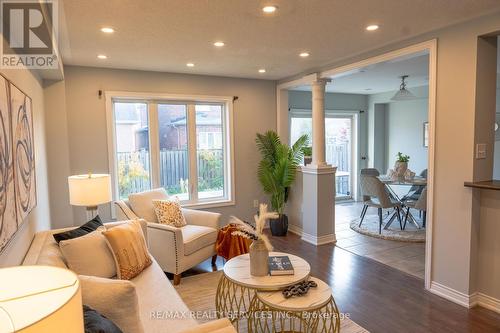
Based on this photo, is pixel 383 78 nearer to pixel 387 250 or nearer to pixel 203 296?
pixel 387 250

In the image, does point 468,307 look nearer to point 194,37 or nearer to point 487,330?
point 487,330

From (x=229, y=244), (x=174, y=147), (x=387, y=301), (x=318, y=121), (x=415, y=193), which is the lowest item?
(x=387, y=301)

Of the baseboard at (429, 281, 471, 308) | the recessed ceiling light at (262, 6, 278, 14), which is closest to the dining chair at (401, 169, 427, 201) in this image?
the baseboard at (429, 281, 471, 308)

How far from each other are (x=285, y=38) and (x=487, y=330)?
2893mm

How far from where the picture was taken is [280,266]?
92.4 inches

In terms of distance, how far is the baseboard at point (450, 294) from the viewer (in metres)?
2.81

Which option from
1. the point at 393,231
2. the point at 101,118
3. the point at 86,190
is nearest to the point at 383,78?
the point at 393,231

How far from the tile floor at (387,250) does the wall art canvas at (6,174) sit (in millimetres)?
3530

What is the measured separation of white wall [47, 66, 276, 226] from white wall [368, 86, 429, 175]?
3.34 m

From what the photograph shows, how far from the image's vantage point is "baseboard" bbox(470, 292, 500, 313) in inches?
107

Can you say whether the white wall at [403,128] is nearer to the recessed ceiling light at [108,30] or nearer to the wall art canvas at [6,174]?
Answer: the recessed ceiling light at [108,30]

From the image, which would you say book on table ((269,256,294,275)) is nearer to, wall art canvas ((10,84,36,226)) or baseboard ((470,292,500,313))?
wall art canvas ((10,84,36,226))

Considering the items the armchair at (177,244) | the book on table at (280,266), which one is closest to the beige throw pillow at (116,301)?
the book on table at (280,266)

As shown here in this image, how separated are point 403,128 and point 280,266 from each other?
5804 mm
